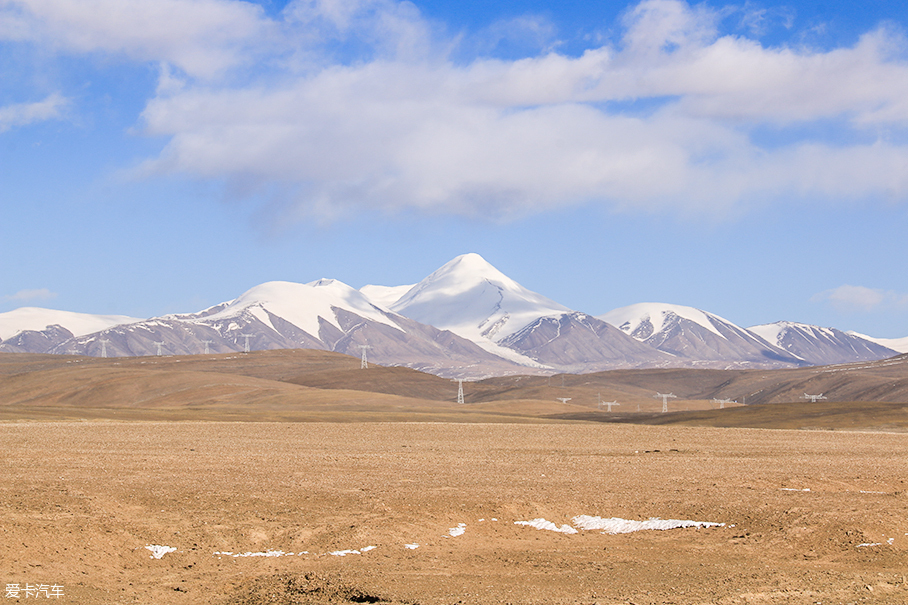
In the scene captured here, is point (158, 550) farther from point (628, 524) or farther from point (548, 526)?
point (628, 524)

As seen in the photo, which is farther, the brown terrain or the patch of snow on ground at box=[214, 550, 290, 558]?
the patch of snow on ground at box=[214, 550, 290, 558]

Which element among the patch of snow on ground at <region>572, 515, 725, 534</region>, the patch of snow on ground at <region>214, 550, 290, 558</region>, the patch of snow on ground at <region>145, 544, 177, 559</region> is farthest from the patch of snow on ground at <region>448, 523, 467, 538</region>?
the patch of snow on ground at <region>145, 544, 177, 559</region>

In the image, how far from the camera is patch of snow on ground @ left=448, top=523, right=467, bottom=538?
66.6 ft

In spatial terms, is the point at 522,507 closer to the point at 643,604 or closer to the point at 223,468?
the point at 643,604

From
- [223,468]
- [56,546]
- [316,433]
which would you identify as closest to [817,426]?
[316,433]

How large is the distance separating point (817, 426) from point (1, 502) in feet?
238

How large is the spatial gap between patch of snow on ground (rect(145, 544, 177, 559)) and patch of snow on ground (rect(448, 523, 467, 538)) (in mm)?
5746

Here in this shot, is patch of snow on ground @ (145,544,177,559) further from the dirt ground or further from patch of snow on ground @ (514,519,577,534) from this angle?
patch of snow on ground @ (514,519,577,534)

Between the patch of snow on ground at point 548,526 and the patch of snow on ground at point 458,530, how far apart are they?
127cm

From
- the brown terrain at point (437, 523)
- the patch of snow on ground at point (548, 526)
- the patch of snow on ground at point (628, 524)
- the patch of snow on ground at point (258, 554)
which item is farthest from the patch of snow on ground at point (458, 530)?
the patch of snow on ground at point (258, 554)

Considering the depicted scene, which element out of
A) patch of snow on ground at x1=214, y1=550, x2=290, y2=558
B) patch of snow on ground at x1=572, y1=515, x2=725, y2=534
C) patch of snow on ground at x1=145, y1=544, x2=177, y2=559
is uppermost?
patch of snow on ground at x1=145, y1=544, x2=177, y2=559

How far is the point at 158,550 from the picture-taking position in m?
18.1

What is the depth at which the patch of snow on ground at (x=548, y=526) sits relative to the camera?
21031mm

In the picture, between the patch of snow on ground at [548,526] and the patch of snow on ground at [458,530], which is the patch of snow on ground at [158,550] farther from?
the patch of snow on ground at [548,526]
